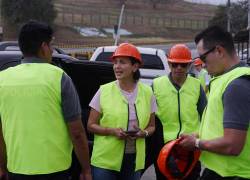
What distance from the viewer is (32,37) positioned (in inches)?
141

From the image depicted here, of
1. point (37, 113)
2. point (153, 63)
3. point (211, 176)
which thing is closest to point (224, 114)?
point (211, 176)

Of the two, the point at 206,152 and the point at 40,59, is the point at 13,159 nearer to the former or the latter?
the point at 40,59

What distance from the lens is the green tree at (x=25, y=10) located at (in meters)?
64.6

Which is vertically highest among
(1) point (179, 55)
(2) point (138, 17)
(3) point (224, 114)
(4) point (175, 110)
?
(1) point (179, 55)

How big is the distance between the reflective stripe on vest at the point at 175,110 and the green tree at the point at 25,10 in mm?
60028

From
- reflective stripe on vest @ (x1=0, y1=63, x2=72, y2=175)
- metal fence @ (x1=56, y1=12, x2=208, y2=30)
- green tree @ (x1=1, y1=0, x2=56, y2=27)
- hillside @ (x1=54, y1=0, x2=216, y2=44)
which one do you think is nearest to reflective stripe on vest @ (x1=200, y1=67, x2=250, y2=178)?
reflective stripe on vest @ (x1=0, y1=63, x2=72, y2=175)

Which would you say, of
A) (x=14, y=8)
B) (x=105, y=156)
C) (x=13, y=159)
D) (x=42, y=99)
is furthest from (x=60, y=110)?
(x=14, y=8)

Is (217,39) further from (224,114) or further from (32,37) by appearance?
(32,37)

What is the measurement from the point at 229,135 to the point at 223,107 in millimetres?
171

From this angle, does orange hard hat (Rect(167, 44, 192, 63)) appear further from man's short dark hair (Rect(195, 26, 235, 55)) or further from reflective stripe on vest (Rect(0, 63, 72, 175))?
reflective stripe on vest (Rect(0, 63, 72, 175))

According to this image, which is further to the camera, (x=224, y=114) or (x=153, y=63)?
(x=153, y=63)

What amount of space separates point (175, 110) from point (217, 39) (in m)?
1.76

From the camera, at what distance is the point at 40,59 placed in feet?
11.8

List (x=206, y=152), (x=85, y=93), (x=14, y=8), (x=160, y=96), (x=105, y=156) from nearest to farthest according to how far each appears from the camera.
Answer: (x=206, y=152)
(x=105, y=156)
(x=160, y=96)
(x=85, y=93)
(x=14, y=8)
